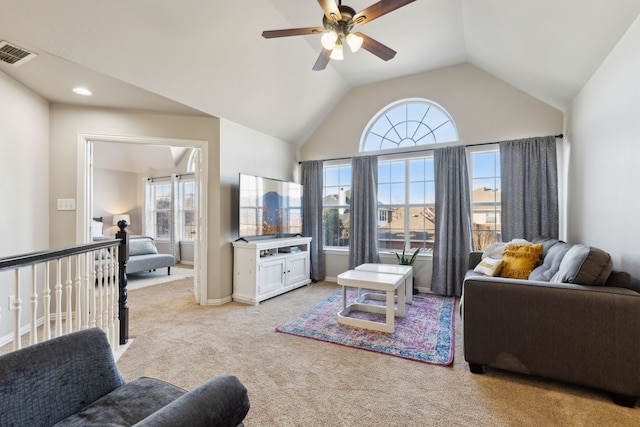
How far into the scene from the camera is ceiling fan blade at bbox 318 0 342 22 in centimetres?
193

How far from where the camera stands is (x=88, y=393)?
1.15 metres

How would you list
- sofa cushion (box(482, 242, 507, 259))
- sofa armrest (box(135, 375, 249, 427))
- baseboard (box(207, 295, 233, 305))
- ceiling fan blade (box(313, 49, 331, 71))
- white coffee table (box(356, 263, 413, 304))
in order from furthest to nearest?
baseboard (box(207, 295, 233, 305)) → white coffee table (box(356, 263, 413, 304)) → sofa cushion (box(482, 242, 507, 259)) → ceiling fan blade (box(313, 49, 331, 71)) → sofa armrest (box(135, 375, 249, 427))

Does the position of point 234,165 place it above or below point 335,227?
above

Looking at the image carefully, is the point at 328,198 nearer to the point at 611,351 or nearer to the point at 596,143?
the point at 596,143

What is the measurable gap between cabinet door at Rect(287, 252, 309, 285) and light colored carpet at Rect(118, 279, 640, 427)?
4.29ft

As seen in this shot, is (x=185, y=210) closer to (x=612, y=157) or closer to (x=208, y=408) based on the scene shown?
(x=208, y=408)

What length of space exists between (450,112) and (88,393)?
472 cm

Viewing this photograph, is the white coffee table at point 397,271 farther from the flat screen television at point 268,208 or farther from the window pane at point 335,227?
the flat screen television at point 268,208

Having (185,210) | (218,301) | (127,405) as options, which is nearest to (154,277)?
(185,210)

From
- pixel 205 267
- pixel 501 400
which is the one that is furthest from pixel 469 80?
pixel 205 267

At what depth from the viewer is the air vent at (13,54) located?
2.18 metres

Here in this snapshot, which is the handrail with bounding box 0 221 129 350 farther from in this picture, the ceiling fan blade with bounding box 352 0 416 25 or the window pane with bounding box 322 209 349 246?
the window pane with bounding box 322 209 349 246

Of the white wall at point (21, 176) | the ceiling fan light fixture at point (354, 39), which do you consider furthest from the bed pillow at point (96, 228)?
the ceiling fan light fixture at point (354, 39)

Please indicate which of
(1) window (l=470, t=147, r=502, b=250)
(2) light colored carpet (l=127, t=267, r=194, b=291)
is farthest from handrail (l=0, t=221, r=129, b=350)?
(1) window (l=470, t=147, r=502, b=250)
